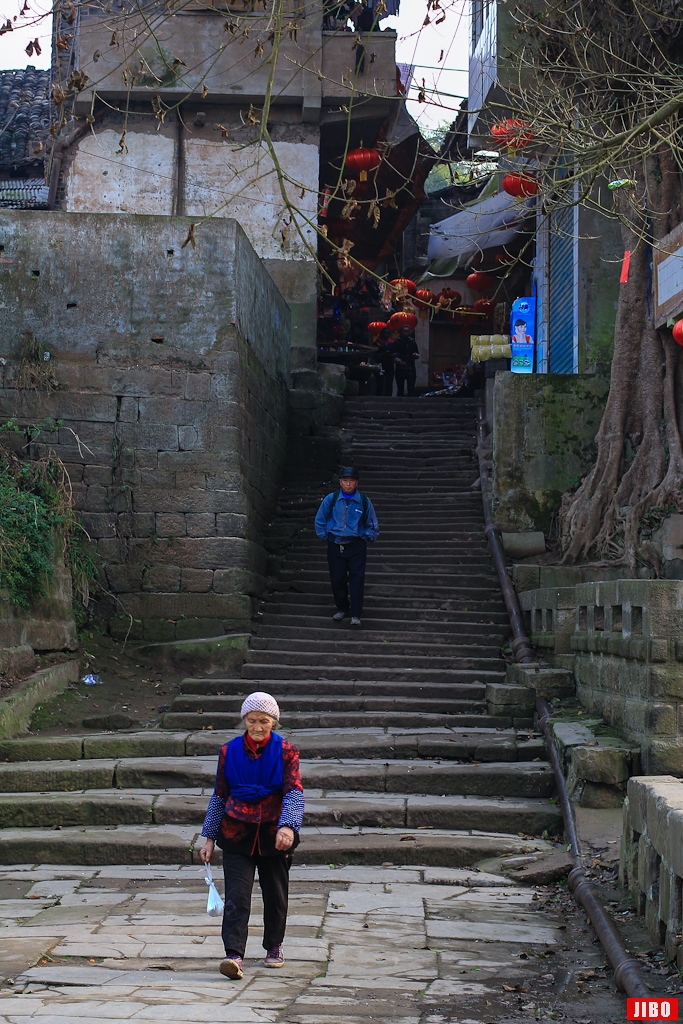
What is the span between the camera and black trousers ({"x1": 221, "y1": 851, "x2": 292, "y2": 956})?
460cm

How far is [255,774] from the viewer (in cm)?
484

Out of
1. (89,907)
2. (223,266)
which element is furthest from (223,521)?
(89,907)

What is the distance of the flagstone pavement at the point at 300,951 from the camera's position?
13.4 feet

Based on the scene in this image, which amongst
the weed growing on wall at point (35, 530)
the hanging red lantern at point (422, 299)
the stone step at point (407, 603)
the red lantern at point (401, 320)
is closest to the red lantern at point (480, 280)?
the hanging red lantern at point (422, 299)

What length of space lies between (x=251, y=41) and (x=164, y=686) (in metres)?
10.3

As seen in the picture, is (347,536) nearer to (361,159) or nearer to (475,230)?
(361,159)

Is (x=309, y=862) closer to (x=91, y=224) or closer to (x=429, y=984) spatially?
(x=429, y=984)

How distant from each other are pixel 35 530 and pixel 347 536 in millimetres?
3006

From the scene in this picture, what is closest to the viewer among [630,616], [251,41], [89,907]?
[89,907]

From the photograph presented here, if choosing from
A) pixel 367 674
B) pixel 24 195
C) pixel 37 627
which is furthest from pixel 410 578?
pixel 24 195

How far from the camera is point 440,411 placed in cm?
1703

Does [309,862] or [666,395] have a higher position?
[666,395]

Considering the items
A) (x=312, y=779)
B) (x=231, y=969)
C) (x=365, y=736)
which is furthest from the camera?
(x=365, y=736)

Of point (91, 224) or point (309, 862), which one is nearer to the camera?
point (309, 862)
